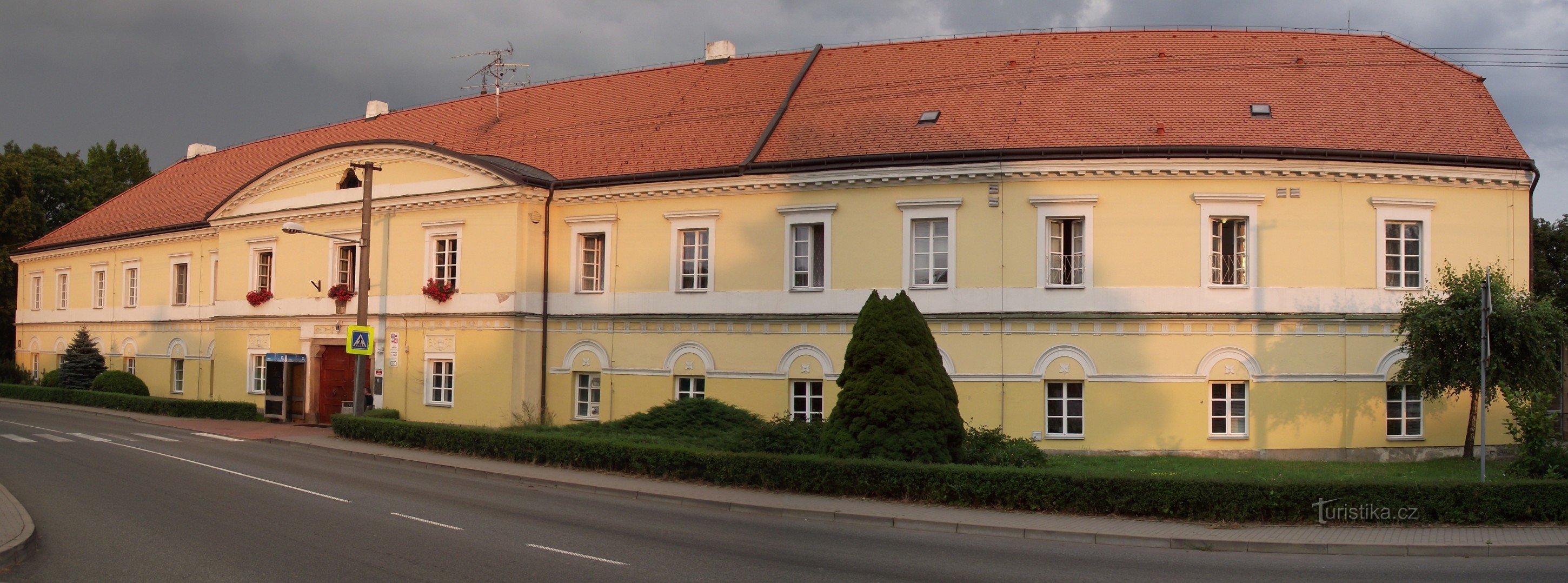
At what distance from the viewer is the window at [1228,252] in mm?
22953

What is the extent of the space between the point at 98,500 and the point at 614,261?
14.2 m

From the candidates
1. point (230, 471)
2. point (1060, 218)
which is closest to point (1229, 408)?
point (1060, 218)

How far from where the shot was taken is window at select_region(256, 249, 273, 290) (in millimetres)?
34438

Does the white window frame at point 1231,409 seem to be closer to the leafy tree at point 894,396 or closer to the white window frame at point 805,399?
the leafy tree at point 894,396

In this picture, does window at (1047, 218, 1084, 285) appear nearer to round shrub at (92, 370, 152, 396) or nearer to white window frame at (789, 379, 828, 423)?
white window frame at (789, 379, 828, 423)

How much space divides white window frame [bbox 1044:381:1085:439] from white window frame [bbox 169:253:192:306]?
32612mm

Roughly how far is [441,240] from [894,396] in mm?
17339

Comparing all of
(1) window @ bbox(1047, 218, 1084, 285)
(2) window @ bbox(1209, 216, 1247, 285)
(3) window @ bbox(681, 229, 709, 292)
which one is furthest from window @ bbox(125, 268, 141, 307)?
(2) window @ bbox(1209, 216, 1247, 285)

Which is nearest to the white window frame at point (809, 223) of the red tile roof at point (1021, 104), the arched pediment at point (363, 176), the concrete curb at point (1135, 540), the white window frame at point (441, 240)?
the red tile roof at point (1021, 104)

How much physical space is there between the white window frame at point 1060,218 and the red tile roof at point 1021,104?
122 centimetres

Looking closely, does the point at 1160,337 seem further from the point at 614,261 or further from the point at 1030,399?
the point at 614,261

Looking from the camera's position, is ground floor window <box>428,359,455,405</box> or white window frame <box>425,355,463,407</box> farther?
ground floor window <box>428,359,455,405</box>

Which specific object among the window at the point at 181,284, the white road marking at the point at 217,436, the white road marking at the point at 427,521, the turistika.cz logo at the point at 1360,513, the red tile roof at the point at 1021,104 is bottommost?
the white road marking at the point at 217,436

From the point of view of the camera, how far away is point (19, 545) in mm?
11656
